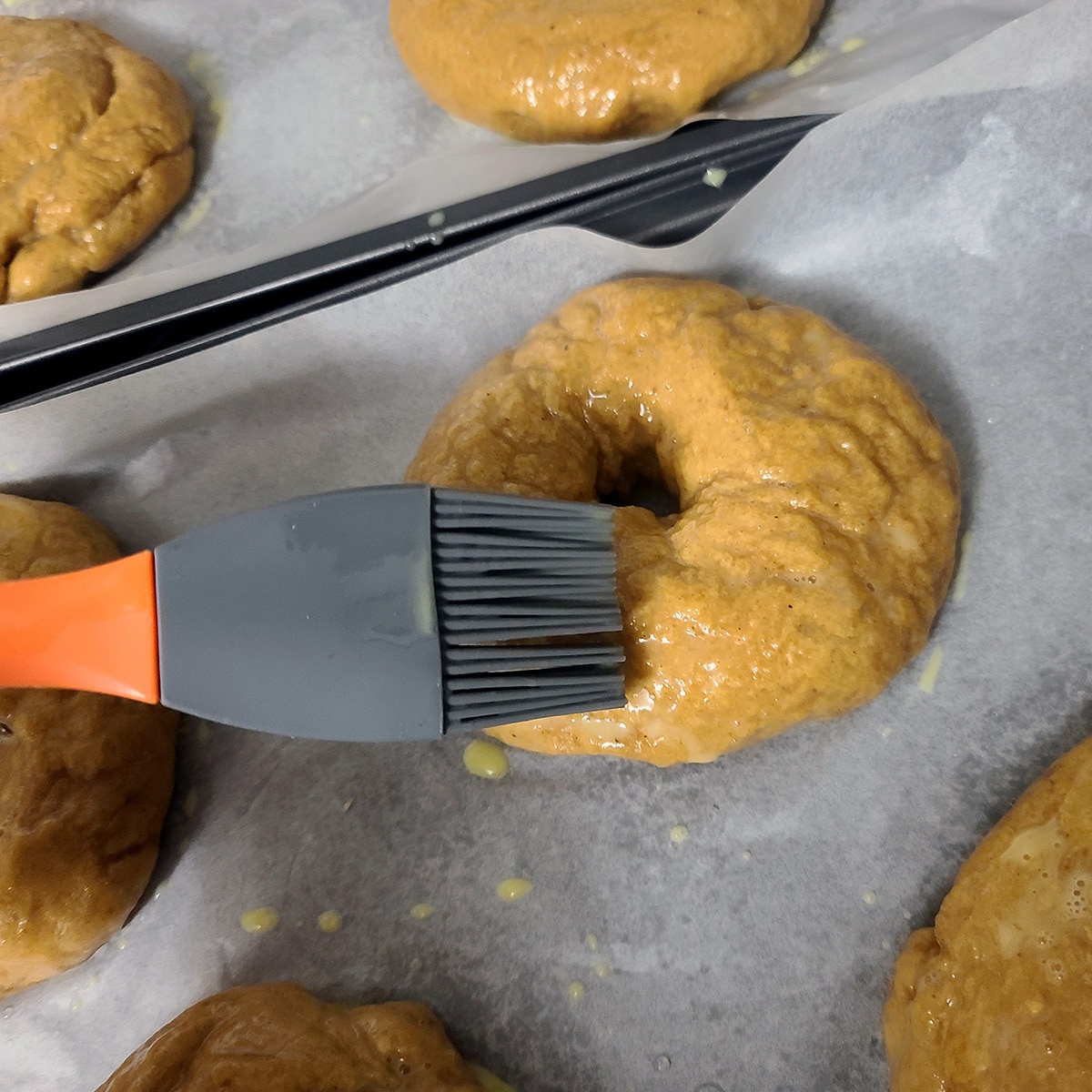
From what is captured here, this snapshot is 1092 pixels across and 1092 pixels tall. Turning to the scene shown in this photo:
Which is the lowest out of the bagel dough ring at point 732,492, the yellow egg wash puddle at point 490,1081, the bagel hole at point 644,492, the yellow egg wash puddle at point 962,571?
the yellow egg wash puddle at point 490,1081

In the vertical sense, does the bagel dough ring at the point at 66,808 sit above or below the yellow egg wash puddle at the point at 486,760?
above

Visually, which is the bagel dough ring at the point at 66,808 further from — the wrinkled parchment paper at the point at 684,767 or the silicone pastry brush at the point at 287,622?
the silicone pastry brush at the point at 287,622

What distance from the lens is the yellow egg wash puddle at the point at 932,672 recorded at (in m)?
1.43

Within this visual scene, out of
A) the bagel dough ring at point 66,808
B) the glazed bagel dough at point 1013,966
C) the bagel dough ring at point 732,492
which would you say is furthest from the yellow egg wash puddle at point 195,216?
the glazed bagel dough at point 1013,966

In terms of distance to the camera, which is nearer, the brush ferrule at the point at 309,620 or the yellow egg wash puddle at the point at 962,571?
the brush ferrule at the point at 309,620

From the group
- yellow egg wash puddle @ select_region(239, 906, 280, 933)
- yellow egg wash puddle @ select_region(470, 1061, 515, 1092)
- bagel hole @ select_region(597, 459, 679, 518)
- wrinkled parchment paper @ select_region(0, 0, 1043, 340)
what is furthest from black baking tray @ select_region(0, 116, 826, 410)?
yellow egg wash puddle @ select_region(470, 1061, 515, 1092)

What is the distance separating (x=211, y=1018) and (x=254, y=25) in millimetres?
1978

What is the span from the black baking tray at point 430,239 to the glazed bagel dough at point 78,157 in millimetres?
202

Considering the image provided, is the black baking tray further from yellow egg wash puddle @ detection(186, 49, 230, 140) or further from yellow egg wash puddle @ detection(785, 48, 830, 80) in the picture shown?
yellow egg wash puddle @ detection(186, 49, 230, 140)

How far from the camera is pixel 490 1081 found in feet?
4.46

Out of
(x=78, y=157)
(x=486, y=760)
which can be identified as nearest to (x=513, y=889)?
(x=486, y=760)

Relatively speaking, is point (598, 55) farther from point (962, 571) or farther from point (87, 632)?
point (87, 632)

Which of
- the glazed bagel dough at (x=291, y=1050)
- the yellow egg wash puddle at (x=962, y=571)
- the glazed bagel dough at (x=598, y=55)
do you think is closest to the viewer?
the glazed bagel dough at (x=291, y=1050)

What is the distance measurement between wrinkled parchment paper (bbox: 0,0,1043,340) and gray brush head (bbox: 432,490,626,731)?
86cm
